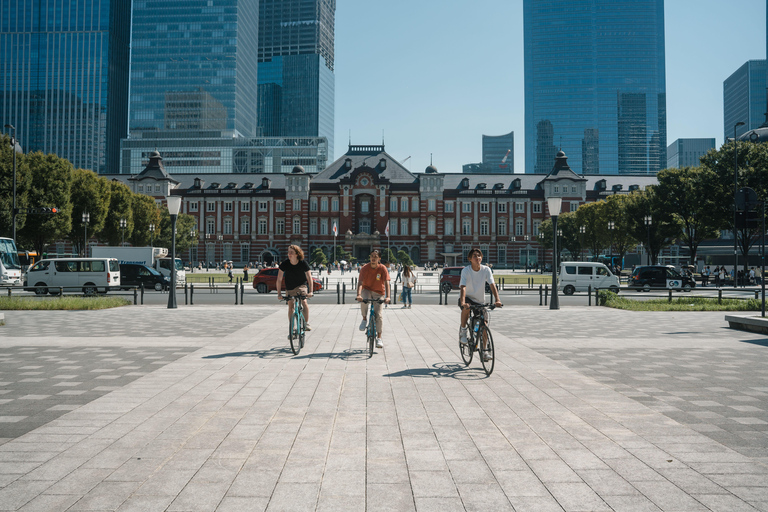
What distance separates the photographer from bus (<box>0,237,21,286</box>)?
101ft

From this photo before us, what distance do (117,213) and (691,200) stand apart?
52.8m

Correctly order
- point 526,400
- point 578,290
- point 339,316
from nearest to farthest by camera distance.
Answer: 1. point 526,400
2. point 339,316
3. point 578,290

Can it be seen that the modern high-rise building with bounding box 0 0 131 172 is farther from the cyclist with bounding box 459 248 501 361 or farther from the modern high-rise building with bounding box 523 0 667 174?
the cyclist with bounding box 459 248 501 361


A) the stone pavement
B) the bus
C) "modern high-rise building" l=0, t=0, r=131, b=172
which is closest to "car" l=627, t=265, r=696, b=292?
the stone pavement

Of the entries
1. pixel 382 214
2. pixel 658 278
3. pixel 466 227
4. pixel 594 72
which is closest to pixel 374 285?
pixel 658 278

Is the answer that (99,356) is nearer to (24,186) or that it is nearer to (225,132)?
(24,186)

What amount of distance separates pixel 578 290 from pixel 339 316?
66.1 feet

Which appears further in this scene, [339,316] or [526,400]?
[339,316]

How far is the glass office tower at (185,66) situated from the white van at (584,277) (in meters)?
125

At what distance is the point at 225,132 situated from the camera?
463 feet

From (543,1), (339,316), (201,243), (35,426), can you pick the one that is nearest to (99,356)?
(35,426)

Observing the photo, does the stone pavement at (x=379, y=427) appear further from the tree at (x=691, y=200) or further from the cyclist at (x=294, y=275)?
the tree at (x=691, y=200)

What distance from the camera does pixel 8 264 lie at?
3162 centimetres

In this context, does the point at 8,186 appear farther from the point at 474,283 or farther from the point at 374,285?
the point at 474,283
